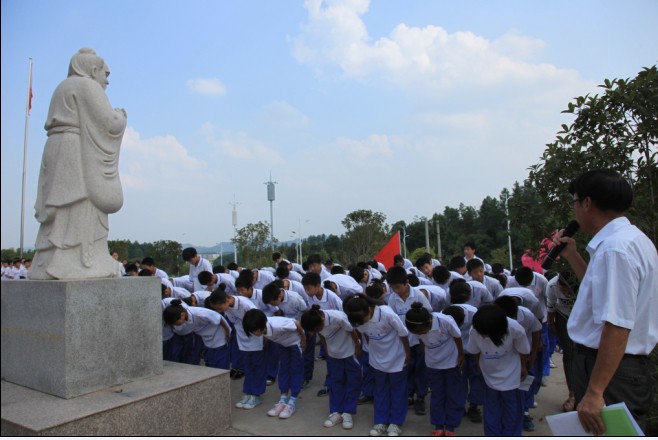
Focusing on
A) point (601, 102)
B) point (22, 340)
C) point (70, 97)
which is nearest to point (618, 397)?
point (601, 102)

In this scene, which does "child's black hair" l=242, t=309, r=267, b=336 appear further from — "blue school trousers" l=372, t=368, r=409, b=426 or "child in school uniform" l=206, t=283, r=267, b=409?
"blue school trousers" l=372, t=368, r=409, b=426

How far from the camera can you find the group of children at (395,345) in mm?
3697

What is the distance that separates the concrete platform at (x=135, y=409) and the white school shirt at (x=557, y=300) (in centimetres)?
341

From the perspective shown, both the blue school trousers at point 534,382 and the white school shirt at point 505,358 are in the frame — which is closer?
the white school shirt at point 505,358

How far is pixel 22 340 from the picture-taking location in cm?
390

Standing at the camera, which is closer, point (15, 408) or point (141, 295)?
point (15, 408)

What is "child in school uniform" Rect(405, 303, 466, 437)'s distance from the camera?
4027 mm

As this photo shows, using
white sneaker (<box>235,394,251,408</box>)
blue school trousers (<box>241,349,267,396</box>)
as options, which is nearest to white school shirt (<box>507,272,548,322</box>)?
blue school trousers (<box>241,349,267,396</box>)

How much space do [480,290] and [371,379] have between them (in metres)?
1.82

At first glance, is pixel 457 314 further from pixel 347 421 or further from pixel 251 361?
pixel 251 361

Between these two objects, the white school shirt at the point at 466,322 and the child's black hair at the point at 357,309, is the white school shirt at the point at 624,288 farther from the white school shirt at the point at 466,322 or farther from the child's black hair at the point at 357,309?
the white school shirt at the point at 466,322

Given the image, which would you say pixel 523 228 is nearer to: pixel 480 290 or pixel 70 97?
pixel 480 290

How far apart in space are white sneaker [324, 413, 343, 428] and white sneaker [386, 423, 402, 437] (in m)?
0.58

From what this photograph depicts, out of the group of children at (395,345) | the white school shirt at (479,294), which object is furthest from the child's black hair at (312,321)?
the white school shirt at (479,294)
